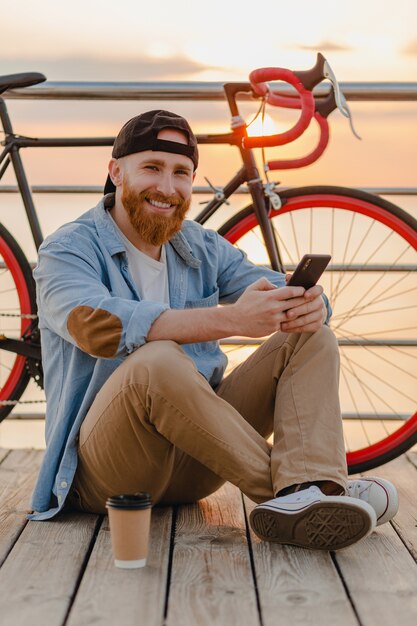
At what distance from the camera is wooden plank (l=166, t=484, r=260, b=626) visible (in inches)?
71.1

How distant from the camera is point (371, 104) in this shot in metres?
3.56

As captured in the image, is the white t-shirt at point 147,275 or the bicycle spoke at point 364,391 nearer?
the white t-shirt at point 147,275

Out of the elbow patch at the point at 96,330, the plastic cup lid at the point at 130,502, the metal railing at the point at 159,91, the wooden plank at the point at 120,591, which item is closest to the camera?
the wooden plank at the point at 120,591

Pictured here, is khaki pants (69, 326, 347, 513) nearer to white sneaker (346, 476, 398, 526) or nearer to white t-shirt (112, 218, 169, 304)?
white sneaker (346, 476, 398, 526)

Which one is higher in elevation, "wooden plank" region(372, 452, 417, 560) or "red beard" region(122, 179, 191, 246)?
"red beard" region(122, 179, 191, 246)

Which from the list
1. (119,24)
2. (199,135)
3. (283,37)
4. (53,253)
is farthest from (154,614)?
(119,24)

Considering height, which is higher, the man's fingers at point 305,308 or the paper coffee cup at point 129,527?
the man's fingers at point 305,308

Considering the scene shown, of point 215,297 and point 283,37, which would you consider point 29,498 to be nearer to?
point 215,297

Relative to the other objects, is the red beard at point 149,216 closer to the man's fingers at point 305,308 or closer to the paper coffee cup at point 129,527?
the man's fingers at point 305,308

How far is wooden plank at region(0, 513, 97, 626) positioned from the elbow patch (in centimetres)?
41

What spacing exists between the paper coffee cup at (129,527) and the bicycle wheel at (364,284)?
44.6 inches

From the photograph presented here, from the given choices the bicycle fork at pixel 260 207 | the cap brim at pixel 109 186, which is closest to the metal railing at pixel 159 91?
the bicycle fork at pixel 260 207

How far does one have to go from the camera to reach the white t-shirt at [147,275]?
8.24 feet

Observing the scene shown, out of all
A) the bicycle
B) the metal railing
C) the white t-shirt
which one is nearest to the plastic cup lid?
the white t-shirt
